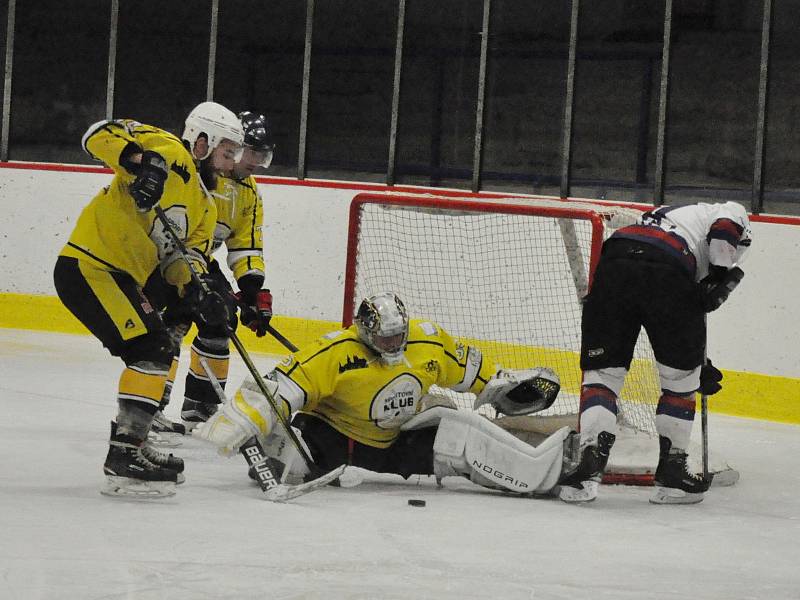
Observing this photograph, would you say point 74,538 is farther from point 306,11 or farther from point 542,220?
point 306,11

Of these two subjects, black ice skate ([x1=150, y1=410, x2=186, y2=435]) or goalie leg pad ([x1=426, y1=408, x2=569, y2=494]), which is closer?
goalie leg pad ([x1=426, y1=408, x2=569, y2=494])

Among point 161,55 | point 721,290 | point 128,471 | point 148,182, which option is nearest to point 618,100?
point 161,55

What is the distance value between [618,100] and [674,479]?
4.44 m

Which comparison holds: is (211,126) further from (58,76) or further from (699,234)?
(58,76)

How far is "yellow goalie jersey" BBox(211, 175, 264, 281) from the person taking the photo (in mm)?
5055

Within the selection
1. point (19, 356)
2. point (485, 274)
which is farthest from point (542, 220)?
point (19, 356)

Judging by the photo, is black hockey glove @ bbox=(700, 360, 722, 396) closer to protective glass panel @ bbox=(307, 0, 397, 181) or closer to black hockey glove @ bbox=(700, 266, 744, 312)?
black hockey glove @ bbox=(700, 266, 744, 312)

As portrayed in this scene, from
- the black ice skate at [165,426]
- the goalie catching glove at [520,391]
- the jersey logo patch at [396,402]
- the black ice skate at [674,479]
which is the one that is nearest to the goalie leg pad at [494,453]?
the jersey logo patch at [396,402]

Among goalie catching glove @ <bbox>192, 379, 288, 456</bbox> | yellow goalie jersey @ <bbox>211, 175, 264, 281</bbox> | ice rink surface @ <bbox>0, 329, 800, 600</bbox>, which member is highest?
yellow goalie jersey @ <bbox>211, 175, 264, 281</bbox>

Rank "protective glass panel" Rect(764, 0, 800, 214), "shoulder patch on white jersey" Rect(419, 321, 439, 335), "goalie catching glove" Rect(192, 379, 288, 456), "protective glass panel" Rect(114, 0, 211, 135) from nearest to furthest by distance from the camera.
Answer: "goalie catching glove" Rect(192, 379, 288, 456) < "shoulder patch on white jersey" Rect(419, 321, 439, 335) < "protective glass panel" Rect(764, 0, 800, 214) < "protective glass panel" Rect(114, 0, 211, 135)

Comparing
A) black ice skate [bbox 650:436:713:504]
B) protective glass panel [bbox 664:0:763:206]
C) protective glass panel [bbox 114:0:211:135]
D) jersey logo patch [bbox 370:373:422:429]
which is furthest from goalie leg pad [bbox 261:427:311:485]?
protective glass panel [bbox 114:0:211:135]

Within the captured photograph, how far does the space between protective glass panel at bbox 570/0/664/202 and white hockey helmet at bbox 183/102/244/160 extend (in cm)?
405

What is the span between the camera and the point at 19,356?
21.6 ft

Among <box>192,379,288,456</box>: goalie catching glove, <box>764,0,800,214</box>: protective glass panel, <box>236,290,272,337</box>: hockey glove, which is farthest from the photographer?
<box>764,0,800,214</box>: protective glass panel
